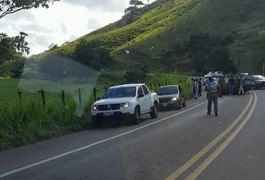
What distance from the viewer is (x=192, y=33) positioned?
12812cm

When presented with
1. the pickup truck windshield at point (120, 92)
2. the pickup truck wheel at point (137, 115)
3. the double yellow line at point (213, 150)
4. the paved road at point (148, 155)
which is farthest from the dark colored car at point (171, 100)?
the paved road at point (148, 155)

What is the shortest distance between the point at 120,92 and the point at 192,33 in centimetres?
10764

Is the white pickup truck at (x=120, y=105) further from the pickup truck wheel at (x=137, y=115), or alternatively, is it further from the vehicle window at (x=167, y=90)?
the vehicle window at (x=167, y=90)

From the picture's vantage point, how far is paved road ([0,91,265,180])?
970 centimetres

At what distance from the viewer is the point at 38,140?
1662cm

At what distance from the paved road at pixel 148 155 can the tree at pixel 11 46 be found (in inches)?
97.3

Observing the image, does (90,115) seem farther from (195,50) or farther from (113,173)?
(195,50)

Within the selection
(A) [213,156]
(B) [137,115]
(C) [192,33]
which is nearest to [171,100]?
(B) [137,115]

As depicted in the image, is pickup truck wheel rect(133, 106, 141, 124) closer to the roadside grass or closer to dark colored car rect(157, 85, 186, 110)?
the roadside grass

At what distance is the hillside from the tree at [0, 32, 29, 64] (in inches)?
3143

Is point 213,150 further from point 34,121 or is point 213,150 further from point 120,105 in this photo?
point 120,105

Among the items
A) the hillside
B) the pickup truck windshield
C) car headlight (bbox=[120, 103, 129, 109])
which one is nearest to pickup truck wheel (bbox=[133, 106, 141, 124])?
car headlight (bbox=[120, 103, 129, 109])

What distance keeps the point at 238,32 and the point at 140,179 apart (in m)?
118

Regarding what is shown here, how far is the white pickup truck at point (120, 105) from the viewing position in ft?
67.3
